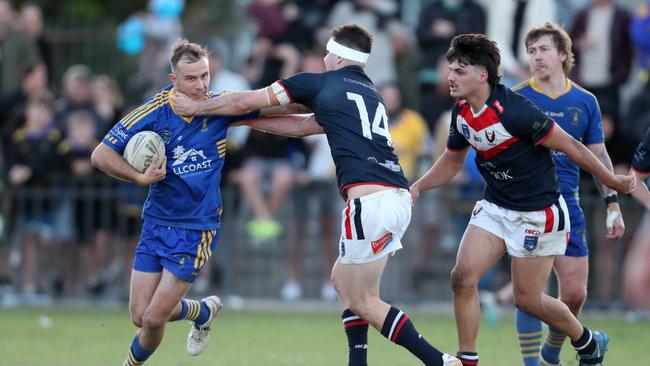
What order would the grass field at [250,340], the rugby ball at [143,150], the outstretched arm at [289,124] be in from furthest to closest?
the grass field at [250,340]
the outstretched arm at [289,124]
the rugby ball at [143,150]

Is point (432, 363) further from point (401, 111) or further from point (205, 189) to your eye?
point (401, 111)

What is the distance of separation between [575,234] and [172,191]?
3091mm

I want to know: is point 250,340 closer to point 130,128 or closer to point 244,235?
point 130,128

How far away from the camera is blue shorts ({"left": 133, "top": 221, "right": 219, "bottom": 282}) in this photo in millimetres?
8484

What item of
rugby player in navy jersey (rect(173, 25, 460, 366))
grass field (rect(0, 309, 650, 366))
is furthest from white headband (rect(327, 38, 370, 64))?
grass field (rect(0, 309, 650, 366))

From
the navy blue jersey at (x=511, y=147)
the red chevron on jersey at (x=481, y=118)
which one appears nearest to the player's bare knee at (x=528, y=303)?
the navy blue jersey at (x=511, y=147)

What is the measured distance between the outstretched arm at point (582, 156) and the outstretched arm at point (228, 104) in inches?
77.2

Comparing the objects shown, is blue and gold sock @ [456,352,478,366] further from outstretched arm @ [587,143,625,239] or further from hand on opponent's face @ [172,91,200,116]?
hand on opponent's face @ [172,91,200,116]

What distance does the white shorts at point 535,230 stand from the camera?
833cm

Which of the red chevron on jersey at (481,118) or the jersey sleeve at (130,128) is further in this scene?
the jersey sleeve at (130,128)

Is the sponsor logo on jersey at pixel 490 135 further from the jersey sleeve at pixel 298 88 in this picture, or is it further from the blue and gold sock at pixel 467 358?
the blue and gold sock at pixel 467 358

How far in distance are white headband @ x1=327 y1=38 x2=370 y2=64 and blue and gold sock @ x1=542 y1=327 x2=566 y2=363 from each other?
2581 millimetres

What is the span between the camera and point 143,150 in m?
8.38

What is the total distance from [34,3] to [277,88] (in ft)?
47.2
